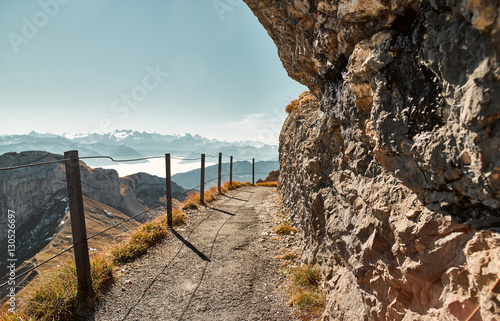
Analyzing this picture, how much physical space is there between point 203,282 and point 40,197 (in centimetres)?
13100

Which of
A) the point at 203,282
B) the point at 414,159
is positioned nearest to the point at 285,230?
the point at 203,282

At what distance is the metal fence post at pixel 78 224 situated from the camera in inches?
163

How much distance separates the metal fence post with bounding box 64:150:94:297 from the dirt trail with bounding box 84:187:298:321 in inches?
20.4

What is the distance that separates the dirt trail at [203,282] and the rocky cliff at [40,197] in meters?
96.5

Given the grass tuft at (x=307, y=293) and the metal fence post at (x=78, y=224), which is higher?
the metal fence post at (x=78, y=224)

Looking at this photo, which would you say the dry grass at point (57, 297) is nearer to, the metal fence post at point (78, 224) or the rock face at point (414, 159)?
the metal fence post at point (78, 224)

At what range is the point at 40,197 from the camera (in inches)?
3944


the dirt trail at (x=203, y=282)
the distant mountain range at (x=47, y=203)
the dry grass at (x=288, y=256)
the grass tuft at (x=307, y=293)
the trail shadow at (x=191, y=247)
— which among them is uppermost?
the grass tuft at (x=307, y=293)

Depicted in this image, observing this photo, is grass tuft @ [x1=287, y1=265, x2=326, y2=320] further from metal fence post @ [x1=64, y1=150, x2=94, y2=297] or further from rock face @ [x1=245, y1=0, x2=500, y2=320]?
metal fence post @ [x1=64, y1=150, x2=94, y2=297]

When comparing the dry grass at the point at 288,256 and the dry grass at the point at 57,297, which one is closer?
the dry grass at the point at 57,297

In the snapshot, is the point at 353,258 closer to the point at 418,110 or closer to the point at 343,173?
the point at 343,173

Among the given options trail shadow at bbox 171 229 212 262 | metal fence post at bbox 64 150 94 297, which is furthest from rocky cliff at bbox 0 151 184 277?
metal fence post at bbox 64 150 94 297

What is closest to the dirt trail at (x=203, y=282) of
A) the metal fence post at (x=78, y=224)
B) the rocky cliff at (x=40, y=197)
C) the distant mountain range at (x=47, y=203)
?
the metal fence post at (x=78, y=224)

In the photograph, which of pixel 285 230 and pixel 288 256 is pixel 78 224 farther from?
pixel 285 230
